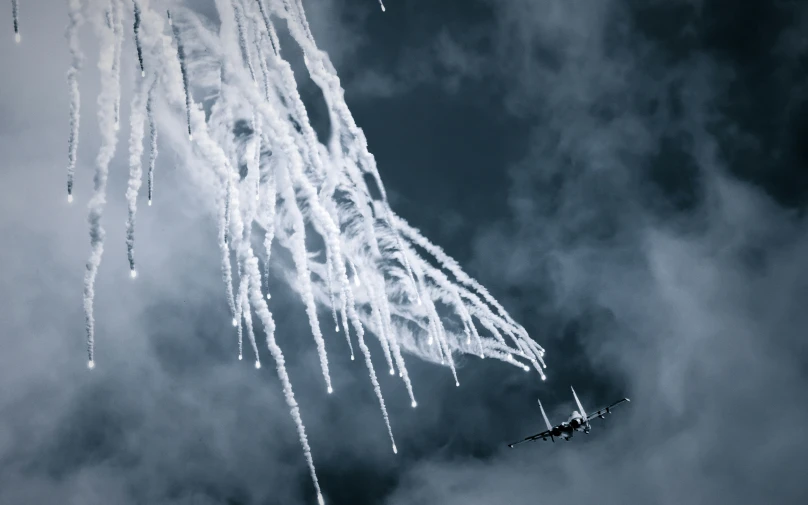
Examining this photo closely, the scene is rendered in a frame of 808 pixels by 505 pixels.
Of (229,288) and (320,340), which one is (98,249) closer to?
(229,288)

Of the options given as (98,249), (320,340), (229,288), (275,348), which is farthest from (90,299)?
(320,340)

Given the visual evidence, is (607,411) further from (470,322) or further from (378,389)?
(378,389)

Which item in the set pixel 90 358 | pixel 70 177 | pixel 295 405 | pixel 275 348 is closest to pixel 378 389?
pixel 295 405

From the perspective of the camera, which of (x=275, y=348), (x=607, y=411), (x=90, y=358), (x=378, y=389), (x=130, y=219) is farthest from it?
(x=607, y=411)

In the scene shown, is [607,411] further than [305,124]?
Yes

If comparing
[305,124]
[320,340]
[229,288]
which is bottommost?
[320,340]

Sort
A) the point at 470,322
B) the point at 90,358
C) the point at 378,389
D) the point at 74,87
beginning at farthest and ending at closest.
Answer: the point at 470,322
the point at 378,389
the point at 90,358
the point at 74,87

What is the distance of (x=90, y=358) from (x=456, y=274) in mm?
28430

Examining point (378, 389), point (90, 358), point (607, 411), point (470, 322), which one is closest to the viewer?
point (90, 358)

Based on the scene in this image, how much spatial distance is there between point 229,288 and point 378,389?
557 inches

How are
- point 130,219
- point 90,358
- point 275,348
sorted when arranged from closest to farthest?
point 130,219 < point 90,358 < point 275,348

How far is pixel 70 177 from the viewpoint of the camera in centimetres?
2817

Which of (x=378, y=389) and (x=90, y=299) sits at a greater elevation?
(x=90, y=299)

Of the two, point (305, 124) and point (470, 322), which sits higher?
point (305, 124)
